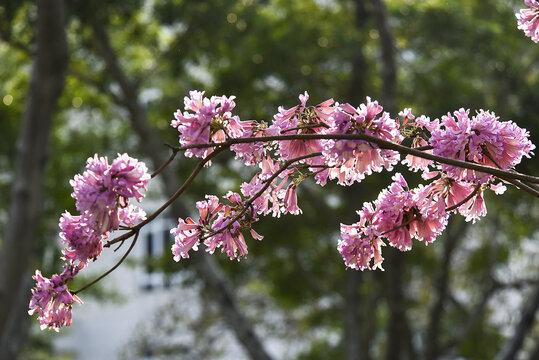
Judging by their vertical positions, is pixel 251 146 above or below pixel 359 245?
above

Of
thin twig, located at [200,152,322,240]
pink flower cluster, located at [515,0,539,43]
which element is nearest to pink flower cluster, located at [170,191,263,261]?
thin twig, located at [200,152,322,240]

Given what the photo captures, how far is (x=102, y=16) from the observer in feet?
14.5

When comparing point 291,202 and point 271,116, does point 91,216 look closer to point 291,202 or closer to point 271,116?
point 291,202

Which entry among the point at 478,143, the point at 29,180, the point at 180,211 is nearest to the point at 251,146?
the point at 478,143

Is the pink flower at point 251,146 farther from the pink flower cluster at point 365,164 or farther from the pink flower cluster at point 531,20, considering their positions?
the pink flower cluster at point 531,20

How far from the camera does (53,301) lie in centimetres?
114

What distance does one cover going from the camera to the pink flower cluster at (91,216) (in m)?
1.02

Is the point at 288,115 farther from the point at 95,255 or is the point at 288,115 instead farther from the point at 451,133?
the point at 95,255

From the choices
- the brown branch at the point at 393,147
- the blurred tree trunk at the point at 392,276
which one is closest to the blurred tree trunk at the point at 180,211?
the blurred tree trunk at the point at 392,276

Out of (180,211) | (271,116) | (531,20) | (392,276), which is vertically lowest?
(531,20)

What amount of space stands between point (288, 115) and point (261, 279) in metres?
5.69

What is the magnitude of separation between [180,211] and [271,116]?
87 centimetres

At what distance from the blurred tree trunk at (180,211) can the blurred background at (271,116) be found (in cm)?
1

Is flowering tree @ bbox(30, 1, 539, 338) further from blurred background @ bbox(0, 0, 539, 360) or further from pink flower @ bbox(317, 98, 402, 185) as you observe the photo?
blurred background @ bbox(0, 0, 539, 360)
